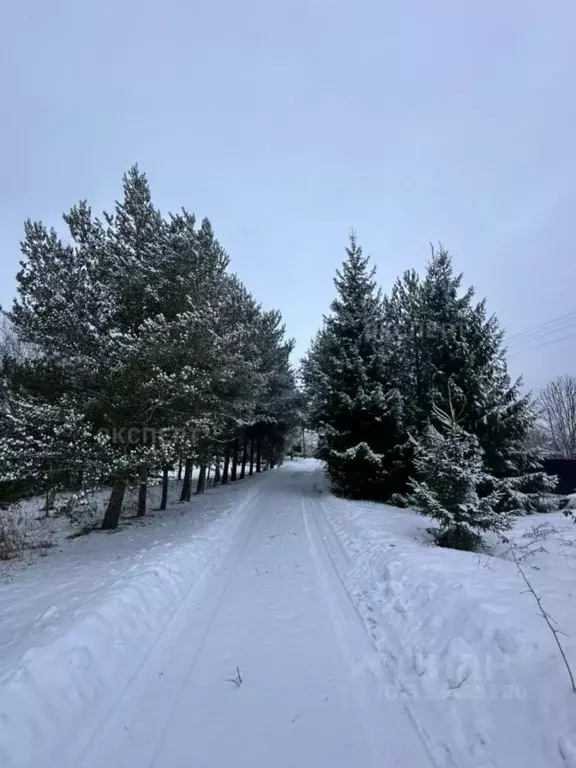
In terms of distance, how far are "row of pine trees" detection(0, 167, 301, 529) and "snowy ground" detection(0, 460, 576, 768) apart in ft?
9.73

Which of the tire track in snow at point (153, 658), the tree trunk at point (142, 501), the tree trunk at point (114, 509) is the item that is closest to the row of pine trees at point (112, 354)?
the tree trunk at point (114, 509)

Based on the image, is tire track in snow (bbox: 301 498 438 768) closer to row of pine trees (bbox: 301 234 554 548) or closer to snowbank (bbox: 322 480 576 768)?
snowbank (bbox: 322 480 576 768)

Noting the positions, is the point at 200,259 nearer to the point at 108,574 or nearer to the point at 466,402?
the point at 108,574

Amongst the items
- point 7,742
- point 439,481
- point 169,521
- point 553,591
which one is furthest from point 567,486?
point 7,742

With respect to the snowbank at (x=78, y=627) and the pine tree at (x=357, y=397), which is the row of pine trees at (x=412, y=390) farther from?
the snowbank at (x=78, y=627)

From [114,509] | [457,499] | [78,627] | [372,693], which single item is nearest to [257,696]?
[372,693]

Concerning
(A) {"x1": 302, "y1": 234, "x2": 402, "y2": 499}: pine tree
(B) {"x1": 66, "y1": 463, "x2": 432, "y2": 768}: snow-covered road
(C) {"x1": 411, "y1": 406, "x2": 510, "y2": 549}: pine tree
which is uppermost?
(A) {"x1": 302, "y1": 234, "x2": 402, "y2": 499}: pine tree

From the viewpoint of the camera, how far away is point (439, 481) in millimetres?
8398

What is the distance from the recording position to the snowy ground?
3.05 m

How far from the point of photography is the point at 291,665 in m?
4.27

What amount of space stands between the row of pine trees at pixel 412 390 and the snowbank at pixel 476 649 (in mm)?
2900

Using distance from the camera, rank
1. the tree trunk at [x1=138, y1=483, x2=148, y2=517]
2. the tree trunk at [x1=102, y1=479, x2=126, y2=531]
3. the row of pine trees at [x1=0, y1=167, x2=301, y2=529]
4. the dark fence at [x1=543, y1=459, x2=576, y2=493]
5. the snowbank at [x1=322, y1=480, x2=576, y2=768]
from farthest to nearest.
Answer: the dark fence at [x1=543, y1=459, x2=576, y2=493], the tree trunk at [x1=138, y1=483, x2=148, y2=517], the tree trunk at [x1=102, y1=479, x2=126, y2=531], the row of pine trees at [x1=0, y1=167, x2=301, y2=529], the snowbank at [x1=322, y1=480, x2=576, y2=768]

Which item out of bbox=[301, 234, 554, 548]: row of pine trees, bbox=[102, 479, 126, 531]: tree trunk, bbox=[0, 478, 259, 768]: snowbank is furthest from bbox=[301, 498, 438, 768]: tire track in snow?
bbox=[102, 479, 126, 531]: tree trunk

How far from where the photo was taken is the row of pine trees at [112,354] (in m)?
9.53
